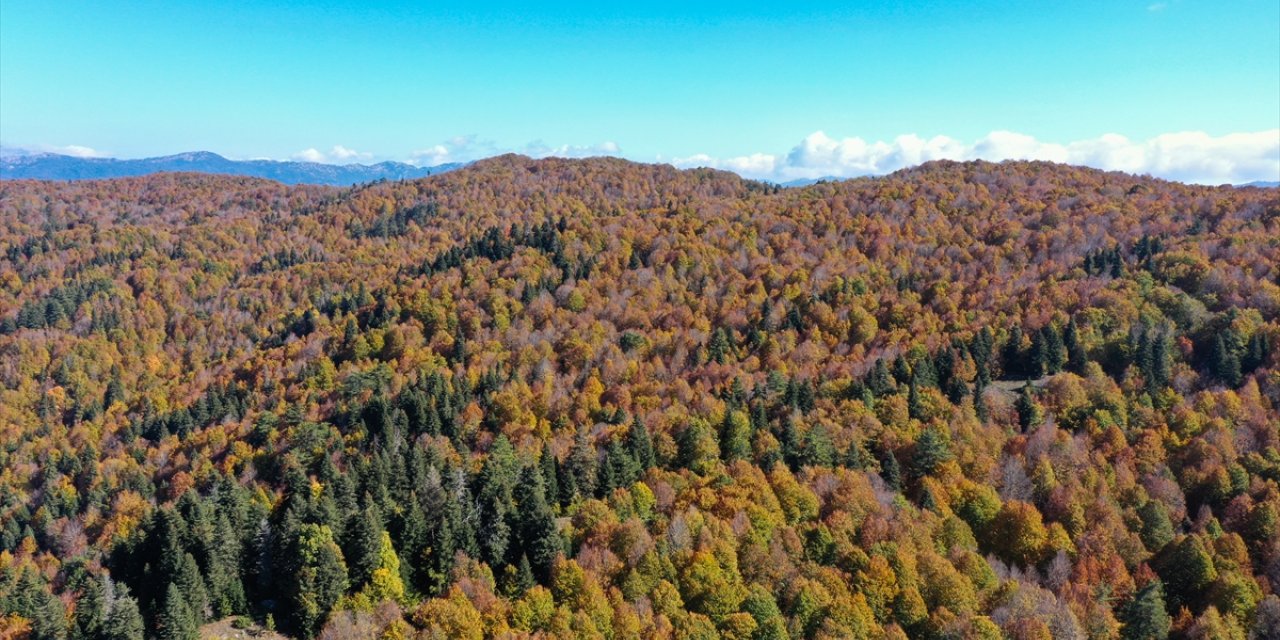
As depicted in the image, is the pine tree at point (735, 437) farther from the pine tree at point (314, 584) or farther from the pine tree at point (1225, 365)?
the pine tree at point (1225, 365)

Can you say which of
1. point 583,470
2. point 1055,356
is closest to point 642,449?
point 583,470

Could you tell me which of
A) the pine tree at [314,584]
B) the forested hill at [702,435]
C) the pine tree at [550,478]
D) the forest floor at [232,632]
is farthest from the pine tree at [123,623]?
the pine tree at [550,478]

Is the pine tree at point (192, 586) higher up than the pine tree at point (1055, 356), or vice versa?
the pine tree at point (1055, 356)

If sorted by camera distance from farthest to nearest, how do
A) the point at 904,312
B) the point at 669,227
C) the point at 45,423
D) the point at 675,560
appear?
the point at 669,227, the point at 45,423, the point at 904,312, the point at 675,560

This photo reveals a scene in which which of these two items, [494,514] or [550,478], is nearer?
Result: [494,514]

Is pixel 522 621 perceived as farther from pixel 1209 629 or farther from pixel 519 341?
pixel 519 341

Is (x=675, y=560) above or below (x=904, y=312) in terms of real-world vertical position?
below

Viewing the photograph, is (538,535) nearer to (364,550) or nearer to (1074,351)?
(364,550)

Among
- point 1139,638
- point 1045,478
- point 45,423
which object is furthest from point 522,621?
point 45,423
